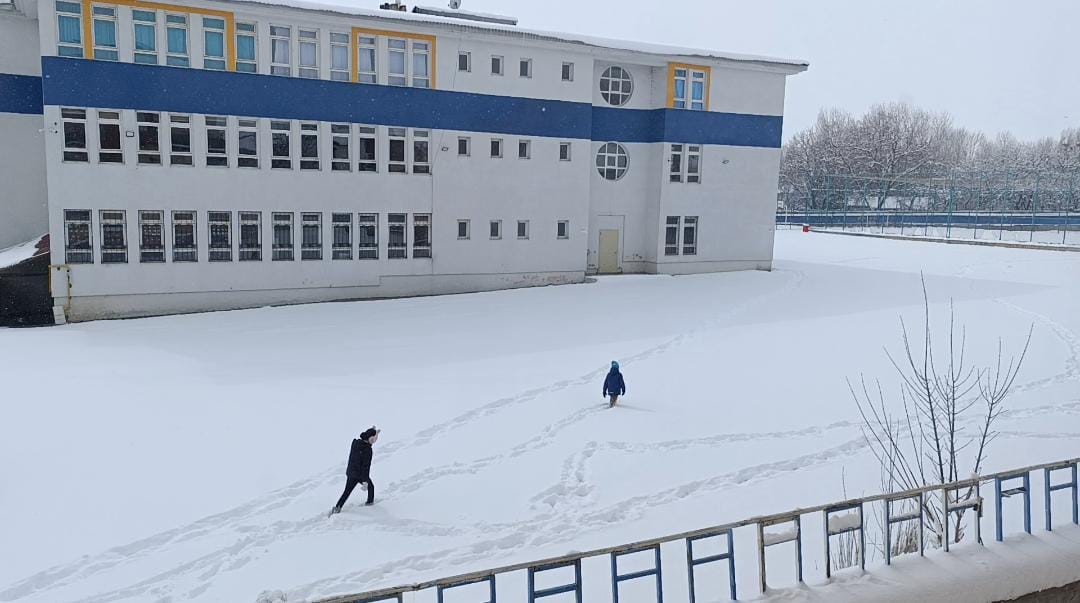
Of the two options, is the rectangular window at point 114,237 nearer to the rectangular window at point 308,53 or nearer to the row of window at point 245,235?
the row of window at point 245,235

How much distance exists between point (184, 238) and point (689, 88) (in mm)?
16335

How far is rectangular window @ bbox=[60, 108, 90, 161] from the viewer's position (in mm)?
19938

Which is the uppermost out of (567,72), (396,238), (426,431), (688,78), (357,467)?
(688,78)

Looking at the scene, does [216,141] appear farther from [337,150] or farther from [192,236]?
[337,150]

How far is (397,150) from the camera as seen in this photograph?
23.4 meters

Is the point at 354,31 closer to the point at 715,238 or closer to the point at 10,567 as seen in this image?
the point at 715,238

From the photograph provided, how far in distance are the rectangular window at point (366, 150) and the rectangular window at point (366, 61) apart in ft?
4.36

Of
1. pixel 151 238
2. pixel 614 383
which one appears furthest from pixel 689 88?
pixel 151 238

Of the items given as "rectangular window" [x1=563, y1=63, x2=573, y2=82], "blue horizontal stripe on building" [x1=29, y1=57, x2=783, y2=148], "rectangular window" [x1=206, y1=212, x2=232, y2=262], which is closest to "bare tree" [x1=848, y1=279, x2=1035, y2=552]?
Result: "blue horizontal stripe on building" [x1=29, y1=57, x2=783, y2=148]

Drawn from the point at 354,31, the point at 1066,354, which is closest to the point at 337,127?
the point at 354,31

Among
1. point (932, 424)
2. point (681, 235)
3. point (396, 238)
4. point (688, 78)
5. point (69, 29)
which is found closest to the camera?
point (932, 424)

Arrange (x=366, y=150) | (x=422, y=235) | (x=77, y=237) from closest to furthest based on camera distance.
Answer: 1. (x=77, y=237)
2. (x=366, y=150)
3. (x=422, y=235)

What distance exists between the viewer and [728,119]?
28.5 meters

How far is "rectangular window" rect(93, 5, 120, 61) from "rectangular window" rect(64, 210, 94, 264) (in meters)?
3.78
